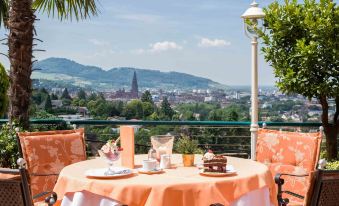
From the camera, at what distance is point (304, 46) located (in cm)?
702

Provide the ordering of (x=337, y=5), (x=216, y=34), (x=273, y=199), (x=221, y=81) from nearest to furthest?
(x=273, y=199), (x=337, y=5), (x=221, y=81), (x=216, y=34)

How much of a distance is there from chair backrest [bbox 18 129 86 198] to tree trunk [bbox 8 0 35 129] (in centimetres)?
256

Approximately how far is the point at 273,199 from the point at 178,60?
39.1 meters

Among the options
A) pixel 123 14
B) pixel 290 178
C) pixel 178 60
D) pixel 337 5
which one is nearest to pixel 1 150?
pixel 290 178

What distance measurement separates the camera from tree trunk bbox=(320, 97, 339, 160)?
741 centimetres

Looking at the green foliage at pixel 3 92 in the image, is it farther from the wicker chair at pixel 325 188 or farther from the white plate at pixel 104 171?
the wicker chair at pixel 325 188

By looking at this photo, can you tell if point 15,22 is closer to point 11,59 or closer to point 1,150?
point 11,59

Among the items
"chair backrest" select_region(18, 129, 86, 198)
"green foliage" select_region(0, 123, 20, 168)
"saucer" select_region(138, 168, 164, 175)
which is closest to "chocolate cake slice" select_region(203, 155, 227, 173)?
"saucer" select_region(138, 168, 164, 175)

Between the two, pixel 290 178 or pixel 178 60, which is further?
pixel 178 60

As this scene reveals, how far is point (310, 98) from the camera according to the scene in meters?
7.31

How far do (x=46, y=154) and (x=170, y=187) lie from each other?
1.66 meters

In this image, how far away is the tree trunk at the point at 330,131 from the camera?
741 centimetres

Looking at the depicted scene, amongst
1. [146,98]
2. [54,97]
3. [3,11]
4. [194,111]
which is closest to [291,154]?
[194,111]

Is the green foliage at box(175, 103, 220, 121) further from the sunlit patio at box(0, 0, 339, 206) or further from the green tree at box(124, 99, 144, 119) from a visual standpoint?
the sunlit patio at box(0, 0, 339, 206)
